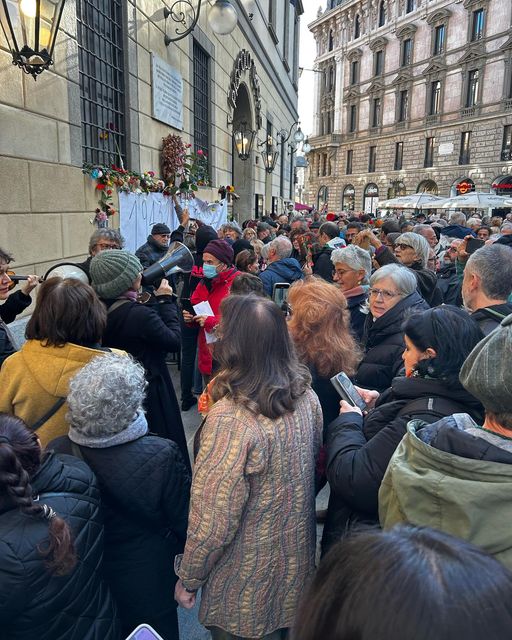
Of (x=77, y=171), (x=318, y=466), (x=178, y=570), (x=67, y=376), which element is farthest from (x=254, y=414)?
(x=77, y=171)

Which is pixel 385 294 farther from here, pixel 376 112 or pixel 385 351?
pixel 376 112

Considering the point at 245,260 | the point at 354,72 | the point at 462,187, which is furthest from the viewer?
the point at 354,72

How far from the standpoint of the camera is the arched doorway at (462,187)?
34934 millimetres

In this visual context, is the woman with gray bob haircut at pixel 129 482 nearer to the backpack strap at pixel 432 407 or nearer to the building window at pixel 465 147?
the backpack strap at pixel 432 407

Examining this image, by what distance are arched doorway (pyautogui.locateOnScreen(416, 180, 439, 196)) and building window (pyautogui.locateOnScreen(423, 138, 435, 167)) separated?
149cm

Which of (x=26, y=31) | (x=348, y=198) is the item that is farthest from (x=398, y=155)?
(x=26, y=31)

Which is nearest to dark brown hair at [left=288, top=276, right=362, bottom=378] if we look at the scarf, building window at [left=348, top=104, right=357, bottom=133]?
the scarf

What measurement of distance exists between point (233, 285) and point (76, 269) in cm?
116

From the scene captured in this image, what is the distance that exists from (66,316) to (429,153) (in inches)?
1795

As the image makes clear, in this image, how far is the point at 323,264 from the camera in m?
5.48

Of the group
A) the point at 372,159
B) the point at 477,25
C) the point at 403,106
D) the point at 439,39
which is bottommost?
the point at 372,159

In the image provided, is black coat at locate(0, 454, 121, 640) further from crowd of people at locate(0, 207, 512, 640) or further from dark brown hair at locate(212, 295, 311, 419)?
dark brown hair at locate(212, 295, 311, 419)

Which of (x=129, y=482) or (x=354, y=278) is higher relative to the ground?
(x=354, y=278)

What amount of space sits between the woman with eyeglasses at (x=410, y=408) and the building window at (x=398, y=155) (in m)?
47.7
